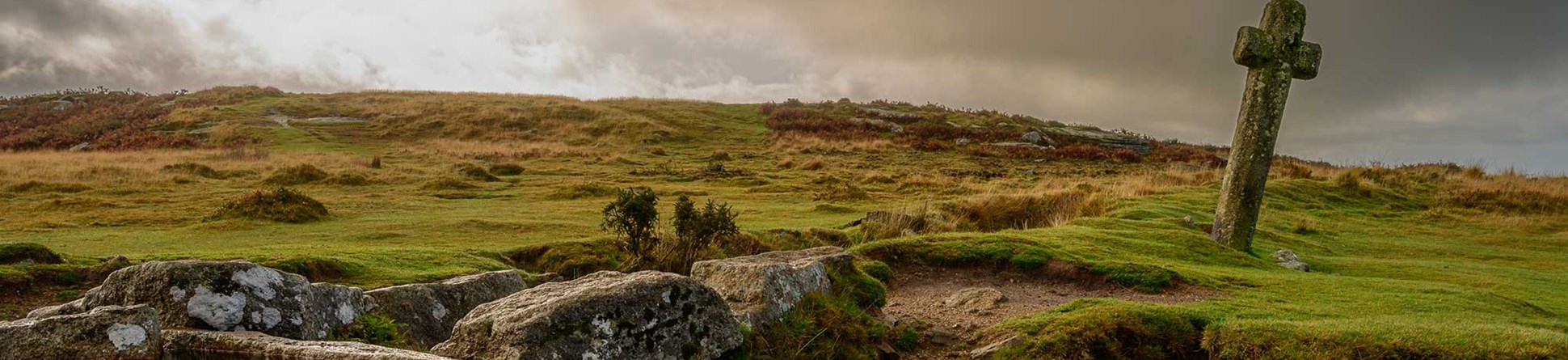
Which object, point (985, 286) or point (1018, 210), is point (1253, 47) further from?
point (985, 286)

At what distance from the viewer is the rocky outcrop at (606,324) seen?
5570mm

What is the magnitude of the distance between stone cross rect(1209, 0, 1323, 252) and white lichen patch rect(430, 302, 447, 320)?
15.0m

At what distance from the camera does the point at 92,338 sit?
17.0 feet

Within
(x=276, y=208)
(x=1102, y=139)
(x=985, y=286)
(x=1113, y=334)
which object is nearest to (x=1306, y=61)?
(x=985, y=286)

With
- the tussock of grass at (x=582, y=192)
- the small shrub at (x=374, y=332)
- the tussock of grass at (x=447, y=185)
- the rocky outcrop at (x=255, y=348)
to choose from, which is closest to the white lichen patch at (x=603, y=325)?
the rocky outcrop at (x=255, y=348)

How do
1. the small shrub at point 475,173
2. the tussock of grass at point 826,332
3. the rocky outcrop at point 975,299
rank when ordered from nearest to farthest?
the tussock of grass at point 826,332, the rocky outcrop at point 975,299, the small shrub at point 475,173

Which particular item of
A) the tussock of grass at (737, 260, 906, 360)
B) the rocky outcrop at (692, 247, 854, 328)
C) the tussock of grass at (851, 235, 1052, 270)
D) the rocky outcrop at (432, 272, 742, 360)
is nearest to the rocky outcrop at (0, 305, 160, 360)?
the rocky outcrop at (432, 272, 742, 360)

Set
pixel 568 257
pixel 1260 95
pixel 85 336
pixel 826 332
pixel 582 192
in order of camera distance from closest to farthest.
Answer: pixel 85 336
pixel 826 332
pixel 568 257
pixel 1260 95
pixel 582 192

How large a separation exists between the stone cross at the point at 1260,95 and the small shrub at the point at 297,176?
1117 inches

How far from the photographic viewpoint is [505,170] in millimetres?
35312

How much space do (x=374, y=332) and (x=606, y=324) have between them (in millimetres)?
2528

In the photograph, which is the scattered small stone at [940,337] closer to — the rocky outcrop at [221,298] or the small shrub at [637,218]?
the rocky outcrop at [221,298]

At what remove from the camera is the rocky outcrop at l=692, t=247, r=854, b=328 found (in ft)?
24.9

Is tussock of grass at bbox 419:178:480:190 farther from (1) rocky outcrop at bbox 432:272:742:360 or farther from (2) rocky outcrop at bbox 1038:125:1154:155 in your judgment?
(2) rocky outcrop at bbox 1038:125:1154:155
